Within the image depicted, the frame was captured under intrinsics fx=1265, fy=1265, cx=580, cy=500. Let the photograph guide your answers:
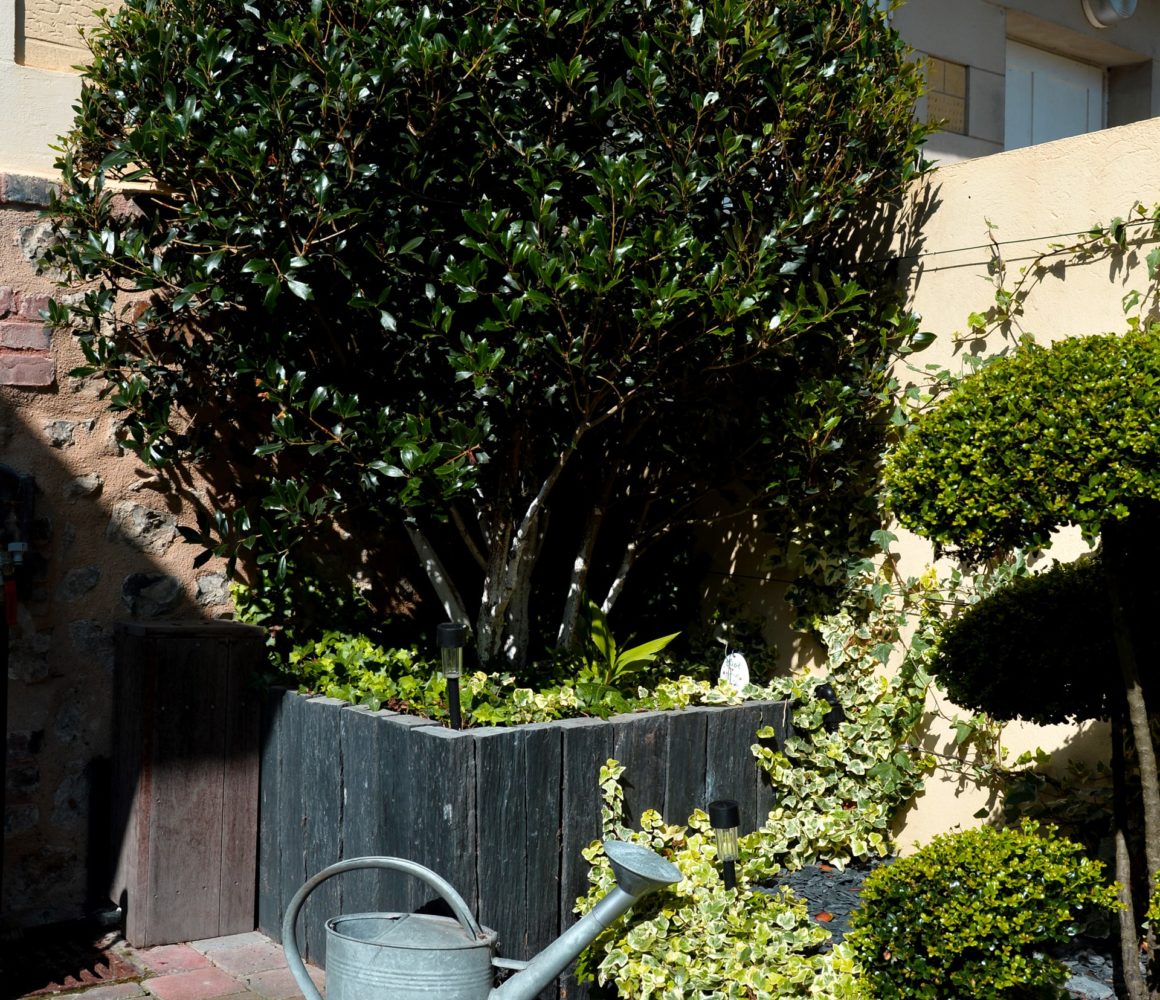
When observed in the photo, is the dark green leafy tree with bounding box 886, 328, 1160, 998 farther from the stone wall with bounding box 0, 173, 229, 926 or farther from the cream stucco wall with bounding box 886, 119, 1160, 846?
the stone wall with bounding box 0, 173, 229, 926

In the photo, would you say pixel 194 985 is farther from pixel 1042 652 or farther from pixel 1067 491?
pixel 1067 491

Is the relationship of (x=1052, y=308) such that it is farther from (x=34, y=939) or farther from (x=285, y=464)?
(x=34, y=939)

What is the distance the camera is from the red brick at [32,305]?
4.72m

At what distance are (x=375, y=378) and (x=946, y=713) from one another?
2.45 m

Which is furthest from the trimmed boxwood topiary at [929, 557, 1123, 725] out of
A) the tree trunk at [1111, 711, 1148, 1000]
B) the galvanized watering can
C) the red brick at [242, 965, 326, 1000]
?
the red brick at [242, 965, 326, 1000]

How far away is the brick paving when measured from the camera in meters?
4.17

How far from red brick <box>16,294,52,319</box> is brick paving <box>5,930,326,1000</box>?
2.35 m

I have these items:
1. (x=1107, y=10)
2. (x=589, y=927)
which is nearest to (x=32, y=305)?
(x=589, y=927)

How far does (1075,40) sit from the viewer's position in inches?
311

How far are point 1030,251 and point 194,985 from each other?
12.5 ft

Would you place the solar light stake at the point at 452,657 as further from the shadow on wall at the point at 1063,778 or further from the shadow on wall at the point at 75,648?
the shadow on wall at the point at 1063,778

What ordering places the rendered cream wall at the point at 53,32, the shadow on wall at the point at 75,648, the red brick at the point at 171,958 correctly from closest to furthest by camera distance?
the red brick at the point at 171,958 < the shadow on wall at the point at 75,648 < the rendered cream wall at the point at 53,32

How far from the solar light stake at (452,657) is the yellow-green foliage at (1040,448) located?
4.63ft

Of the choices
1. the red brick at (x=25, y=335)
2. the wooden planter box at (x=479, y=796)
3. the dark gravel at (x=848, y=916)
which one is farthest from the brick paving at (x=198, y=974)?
the red brick at (x=25, y=335)
